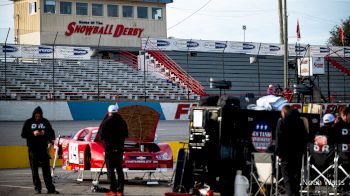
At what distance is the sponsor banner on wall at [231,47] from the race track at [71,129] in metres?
7.42

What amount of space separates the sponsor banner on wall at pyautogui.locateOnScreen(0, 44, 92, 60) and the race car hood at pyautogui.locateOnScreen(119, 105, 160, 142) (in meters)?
24.7

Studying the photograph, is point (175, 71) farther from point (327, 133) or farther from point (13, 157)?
point (327, 133)

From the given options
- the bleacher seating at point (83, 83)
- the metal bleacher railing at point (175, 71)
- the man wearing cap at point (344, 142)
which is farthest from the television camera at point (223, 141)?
the metal bleacher railing at point (175, 71)

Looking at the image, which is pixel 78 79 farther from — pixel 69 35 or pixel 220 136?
pixel 220 136

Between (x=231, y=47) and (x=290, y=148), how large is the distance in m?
33.0

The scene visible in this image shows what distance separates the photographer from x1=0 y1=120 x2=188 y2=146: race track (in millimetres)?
30545

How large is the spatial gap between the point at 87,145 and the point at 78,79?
22952 millimetres

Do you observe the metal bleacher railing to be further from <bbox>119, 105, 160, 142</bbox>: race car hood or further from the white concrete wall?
<bbox>119, 105, 160, 142</bbox>: race car hood

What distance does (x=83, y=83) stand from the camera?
40031 millimetres

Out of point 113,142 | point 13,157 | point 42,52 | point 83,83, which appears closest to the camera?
point 113,142

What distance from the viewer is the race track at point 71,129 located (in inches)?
1203

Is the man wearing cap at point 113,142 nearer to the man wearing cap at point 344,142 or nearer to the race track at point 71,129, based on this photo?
the man wearing cap at point 344,142

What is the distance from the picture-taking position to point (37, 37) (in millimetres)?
49375

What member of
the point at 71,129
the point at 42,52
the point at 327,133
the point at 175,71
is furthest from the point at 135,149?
the point at 175,71
